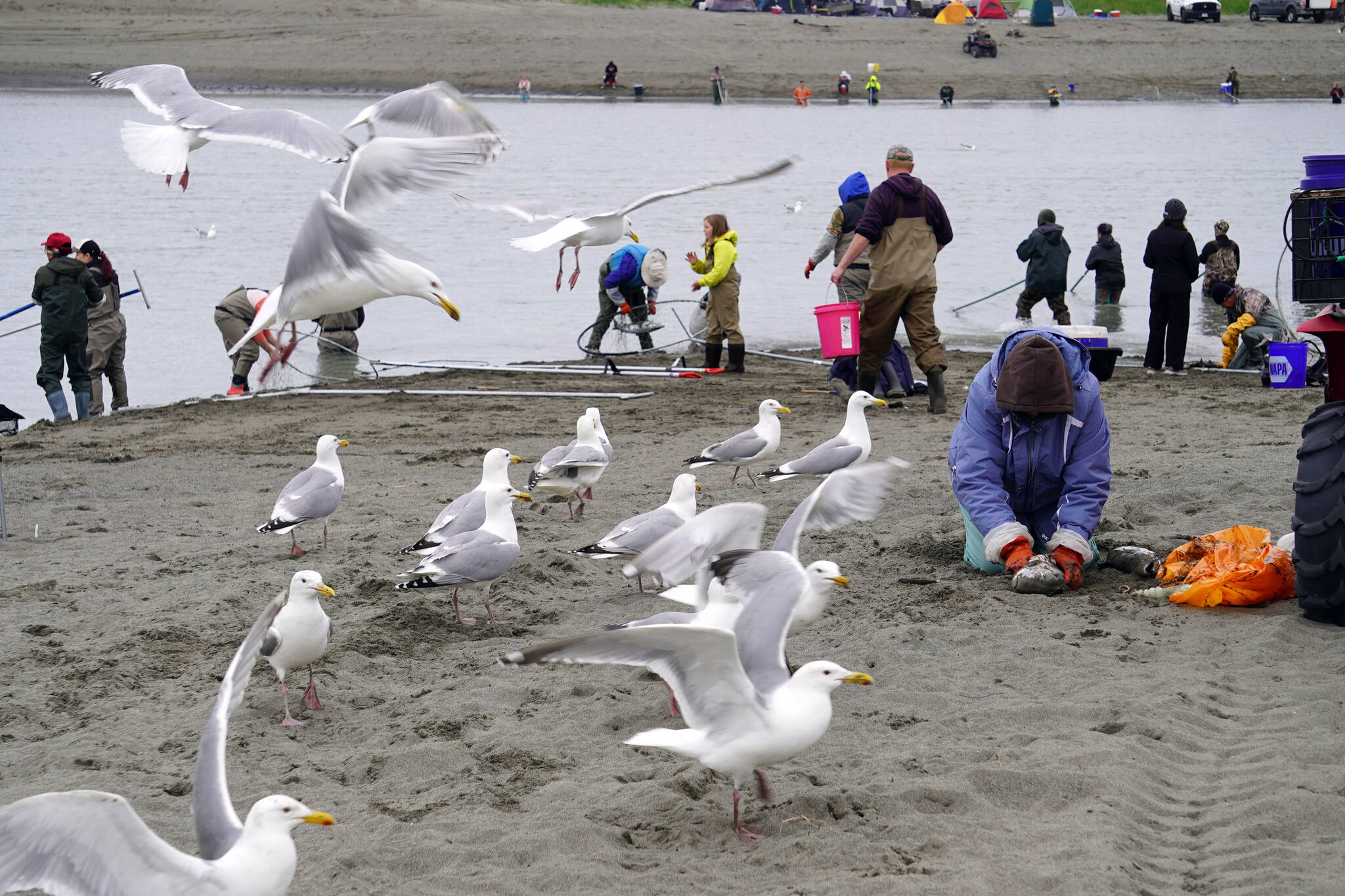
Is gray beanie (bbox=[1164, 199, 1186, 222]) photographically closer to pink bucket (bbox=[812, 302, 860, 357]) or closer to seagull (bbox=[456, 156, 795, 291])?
pink bucket (bbox=[812, 302, 860, 357])

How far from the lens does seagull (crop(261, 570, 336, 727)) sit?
188 inches

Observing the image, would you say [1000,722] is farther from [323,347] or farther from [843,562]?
[323,347]

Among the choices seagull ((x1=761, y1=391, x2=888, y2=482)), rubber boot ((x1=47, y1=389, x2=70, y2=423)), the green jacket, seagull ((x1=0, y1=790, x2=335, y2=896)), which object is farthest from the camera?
rubber boot ((x1=47, y1=389, x2=70, y2=423))

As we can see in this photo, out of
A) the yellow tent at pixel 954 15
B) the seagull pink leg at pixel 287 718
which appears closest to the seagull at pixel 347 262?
the seagull pink leg at pixel 287 718

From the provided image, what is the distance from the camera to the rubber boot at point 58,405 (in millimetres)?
11656

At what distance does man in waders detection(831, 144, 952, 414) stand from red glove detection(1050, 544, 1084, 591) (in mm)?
4261

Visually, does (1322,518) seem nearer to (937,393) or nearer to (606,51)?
(937,393)

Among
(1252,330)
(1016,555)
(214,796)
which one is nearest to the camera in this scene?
(214,796)

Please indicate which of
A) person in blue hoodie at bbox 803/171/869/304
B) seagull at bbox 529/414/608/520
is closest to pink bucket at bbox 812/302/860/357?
person in blue hoodie at bbox 803/171/869/304

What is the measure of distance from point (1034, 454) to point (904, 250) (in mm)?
4234

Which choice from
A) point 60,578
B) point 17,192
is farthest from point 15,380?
point 17,192

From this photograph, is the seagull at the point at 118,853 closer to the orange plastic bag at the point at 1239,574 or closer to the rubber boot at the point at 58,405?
the orange plastic bag at the point at 1239,574

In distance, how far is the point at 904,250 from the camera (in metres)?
9.74

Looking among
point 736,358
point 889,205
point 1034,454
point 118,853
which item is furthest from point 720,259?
point 118,853
